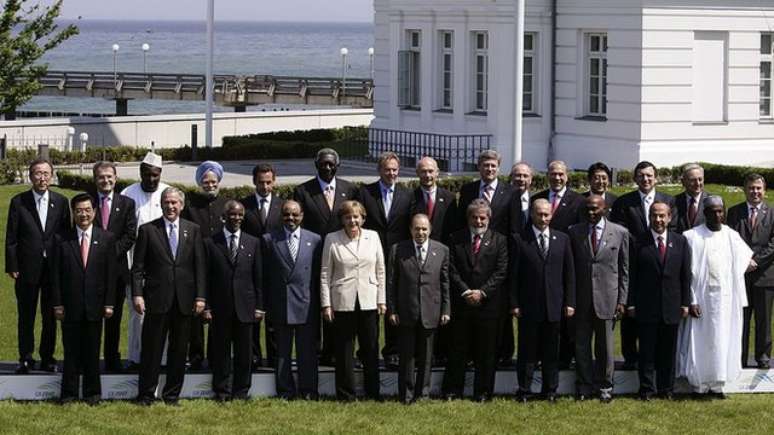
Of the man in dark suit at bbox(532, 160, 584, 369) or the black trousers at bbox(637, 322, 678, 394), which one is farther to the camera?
the man in dark suit at bbox(532, 160, 584, 369)

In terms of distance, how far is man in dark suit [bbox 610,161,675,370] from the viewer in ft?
55.0

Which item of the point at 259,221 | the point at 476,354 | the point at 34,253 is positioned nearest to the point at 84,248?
the point at 34,253

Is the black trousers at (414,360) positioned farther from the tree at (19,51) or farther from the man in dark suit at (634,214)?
the tree at (19,51)

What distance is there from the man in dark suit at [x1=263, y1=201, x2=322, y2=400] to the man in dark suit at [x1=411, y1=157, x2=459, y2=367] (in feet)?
4.10

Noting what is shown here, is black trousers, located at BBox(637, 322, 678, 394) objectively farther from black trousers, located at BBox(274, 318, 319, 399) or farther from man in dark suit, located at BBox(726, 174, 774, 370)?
black trousers, located at BBox(274, 318, 319, 399)

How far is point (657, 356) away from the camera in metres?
16.3

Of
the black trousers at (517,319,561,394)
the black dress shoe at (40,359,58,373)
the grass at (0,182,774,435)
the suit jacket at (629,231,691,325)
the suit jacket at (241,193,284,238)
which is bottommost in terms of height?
the grass at (0,182,774,435)

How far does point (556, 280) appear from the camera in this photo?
632 inches

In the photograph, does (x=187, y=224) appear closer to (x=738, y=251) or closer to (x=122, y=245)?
(x=122, y=245)

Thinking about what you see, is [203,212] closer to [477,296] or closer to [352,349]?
[352,349]

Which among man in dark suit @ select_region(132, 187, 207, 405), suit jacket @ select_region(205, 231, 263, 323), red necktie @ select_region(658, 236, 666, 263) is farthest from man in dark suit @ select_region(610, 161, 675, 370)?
man in dark suit @ select_region(132, 187, 207, 405)

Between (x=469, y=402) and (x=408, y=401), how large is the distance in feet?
1.82

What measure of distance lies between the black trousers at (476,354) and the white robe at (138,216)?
2717 millimetres

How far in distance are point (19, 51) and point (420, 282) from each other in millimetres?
23945
